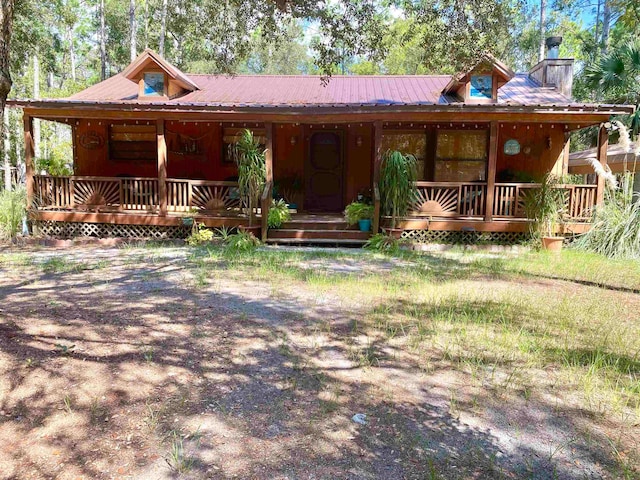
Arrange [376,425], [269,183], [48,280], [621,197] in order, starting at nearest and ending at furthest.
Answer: [376,425]
[48,280]
[621,197]
[269,183]

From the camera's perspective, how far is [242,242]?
9.04m

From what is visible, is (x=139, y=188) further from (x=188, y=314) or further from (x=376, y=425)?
(x=376, y=425)

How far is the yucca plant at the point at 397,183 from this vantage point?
948cm

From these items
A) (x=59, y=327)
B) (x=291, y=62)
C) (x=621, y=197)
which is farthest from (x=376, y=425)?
(x=291, y=62)

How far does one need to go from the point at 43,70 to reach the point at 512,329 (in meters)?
31.9

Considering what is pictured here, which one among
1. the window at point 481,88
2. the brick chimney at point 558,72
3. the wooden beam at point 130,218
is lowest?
the wooden beam at point 130,218

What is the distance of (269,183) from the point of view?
32.2ft

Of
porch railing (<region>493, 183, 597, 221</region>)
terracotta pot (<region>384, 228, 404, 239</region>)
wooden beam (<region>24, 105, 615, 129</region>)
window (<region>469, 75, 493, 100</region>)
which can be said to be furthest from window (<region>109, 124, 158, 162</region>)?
porch railing (<region>493, 183, 597, 221</region>)

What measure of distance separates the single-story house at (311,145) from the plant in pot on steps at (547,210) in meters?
0.26

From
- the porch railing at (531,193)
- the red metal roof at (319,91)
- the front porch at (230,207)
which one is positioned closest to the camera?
the porch railing at (531,193)

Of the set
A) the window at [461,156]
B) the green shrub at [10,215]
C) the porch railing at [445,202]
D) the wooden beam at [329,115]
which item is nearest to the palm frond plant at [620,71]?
the wooden beam at [329,115]

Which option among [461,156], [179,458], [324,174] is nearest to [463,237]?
[461,156]

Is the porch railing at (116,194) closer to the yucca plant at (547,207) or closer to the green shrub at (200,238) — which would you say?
the green shrub at (200,238)

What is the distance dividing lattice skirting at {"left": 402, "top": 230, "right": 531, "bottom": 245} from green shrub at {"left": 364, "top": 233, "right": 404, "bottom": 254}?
49cm
